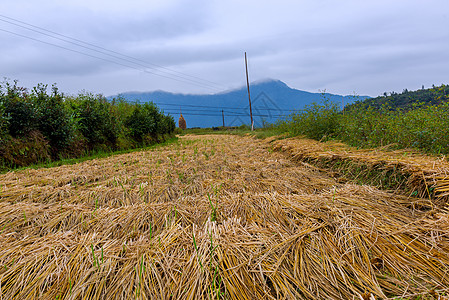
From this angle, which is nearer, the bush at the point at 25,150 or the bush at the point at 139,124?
the bush at the point at 25,150

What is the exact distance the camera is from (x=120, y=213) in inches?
74.6

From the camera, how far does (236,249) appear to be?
1.33 metres

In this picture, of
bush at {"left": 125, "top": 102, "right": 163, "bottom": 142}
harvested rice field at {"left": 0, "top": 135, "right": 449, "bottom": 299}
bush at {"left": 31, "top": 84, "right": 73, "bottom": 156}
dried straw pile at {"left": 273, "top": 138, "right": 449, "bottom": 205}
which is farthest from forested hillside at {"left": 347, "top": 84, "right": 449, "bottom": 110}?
bush at {"left": 125, "top": 102, "right": 163, "bottom": 142}

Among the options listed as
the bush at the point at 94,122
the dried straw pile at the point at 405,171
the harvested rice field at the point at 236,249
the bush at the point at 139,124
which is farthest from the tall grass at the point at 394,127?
the bush at the point at 139,124

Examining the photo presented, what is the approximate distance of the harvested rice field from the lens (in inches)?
43.6

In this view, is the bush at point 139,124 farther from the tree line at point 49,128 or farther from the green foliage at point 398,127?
the green foliage at point 398,127

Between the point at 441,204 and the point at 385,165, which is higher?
the point at 385,165

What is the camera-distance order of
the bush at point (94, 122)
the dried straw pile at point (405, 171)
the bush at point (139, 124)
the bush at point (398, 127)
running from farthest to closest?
the bush at point (139, 124), the bush at point (94, 122), the bush at point (398, 127), the dried straw pile at point (405, 171)

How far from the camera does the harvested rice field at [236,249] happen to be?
1.11 meters

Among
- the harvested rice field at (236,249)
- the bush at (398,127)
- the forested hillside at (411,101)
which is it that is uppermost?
the forested hillside at (411,101)

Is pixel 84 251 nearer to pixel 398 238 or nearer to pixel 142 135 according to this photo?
pixel 398 238

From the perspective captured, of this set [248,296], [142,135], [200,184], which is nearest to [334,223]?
[248,296]

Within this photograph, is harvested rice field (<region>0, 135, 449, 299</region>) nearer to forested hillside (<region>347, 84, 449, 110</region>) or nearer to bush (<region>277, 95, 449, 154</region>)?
bush (<region>277, 95, 449, 154</region>)

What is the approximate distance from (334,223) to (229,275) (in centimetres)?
85
